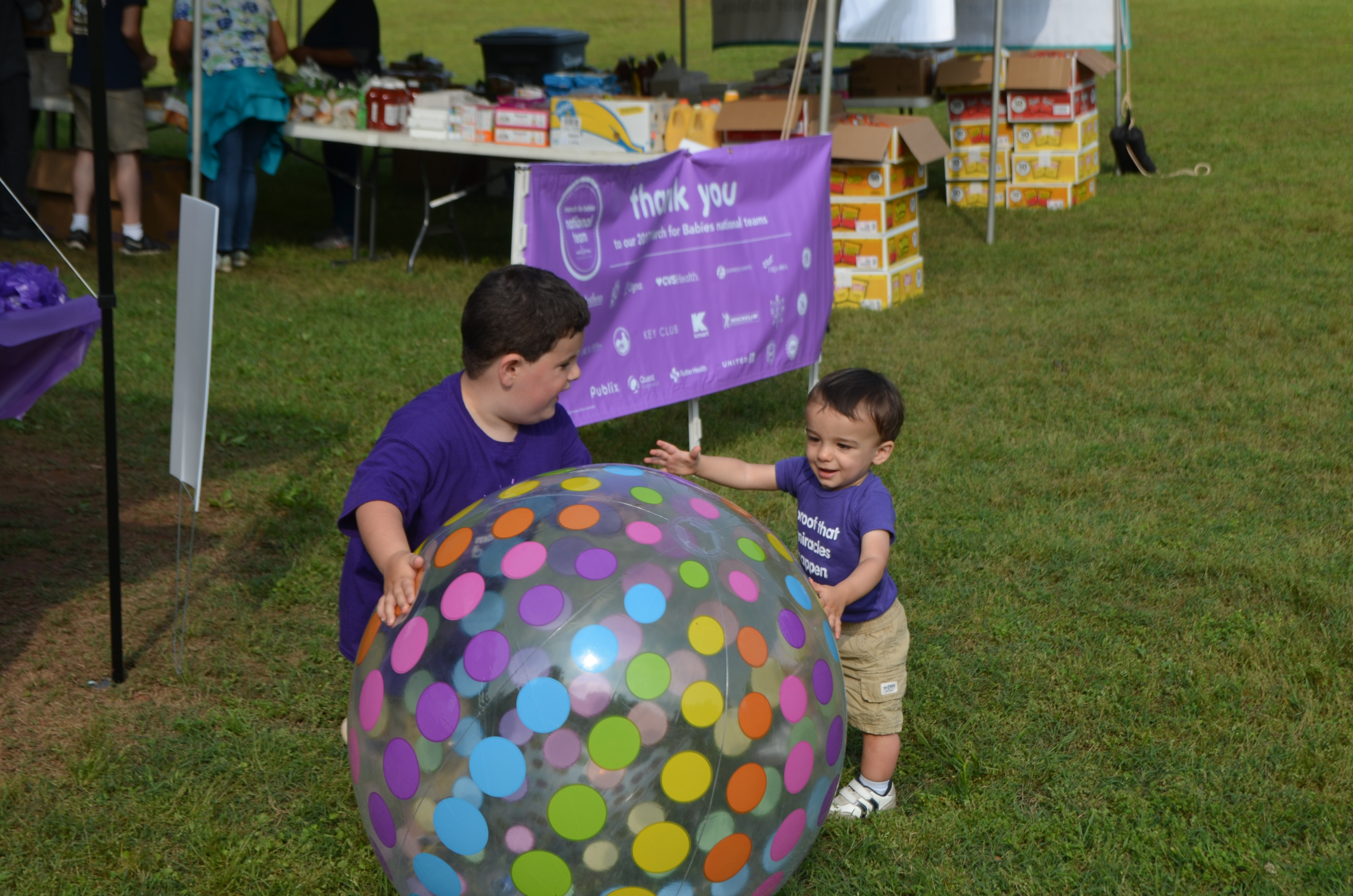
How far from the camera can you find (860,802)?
3.25m

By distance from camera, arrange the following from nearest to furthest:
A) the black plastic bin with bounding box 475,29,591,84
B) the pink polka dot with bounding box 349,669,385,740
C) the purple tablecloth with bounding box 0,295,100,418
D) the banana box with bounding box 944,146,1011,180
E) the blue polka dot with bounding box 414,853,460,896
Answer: the blue polka dot with bounding box 414,853,460,896 < the pink polka dot with bounding box 349,669,385,740 < the purple tablecloth with bounding box 0,295,100,418 < the banana box with bounding box 944,146,1011,180 < the black plastic bin with bounding box 475,29,591,84

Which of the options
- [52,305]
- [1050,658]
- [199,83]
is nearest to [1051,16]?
[199,83]

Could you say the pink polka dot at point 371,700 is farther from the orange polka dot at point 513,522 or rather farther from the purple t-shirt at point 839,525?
the purple t-shirt at point 839,525

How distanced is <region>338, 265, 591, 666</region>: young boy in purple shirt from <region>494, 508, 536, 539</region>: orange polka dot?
0.37 m

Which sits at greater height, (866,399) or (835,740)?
(866,399)

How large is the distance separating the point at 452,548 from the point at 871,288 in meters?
6.56

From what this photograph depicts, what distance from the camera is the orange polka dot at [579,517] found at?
236 centimetres

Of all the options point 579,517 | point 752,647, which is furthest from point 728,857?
point 579,517

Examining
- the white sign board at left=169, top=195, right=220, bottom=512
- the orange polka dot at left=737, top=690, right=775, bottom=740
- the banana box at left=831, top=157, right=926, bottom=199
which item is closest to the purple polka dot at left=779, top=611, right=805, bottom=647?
the orange polka dot at left=737, top=690, right=775, bottom=740

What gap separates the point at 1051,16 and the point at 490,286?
11057 mm

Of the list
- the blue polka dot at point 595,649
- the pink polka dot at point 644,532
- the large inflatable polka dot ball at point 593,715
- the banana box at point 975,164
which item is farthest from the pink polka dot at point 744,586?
the banana box at point 975,164

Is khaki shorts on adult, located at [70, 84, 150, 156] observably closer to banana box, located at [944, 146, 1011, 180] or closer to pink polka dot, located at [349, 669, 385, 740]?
banana box, located at [944, 146, 1011, 180]

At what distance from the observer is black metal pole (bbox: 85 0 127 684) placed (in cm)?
349

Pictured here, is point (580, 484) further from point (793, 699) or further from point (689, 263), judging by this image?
point (689, 263)
